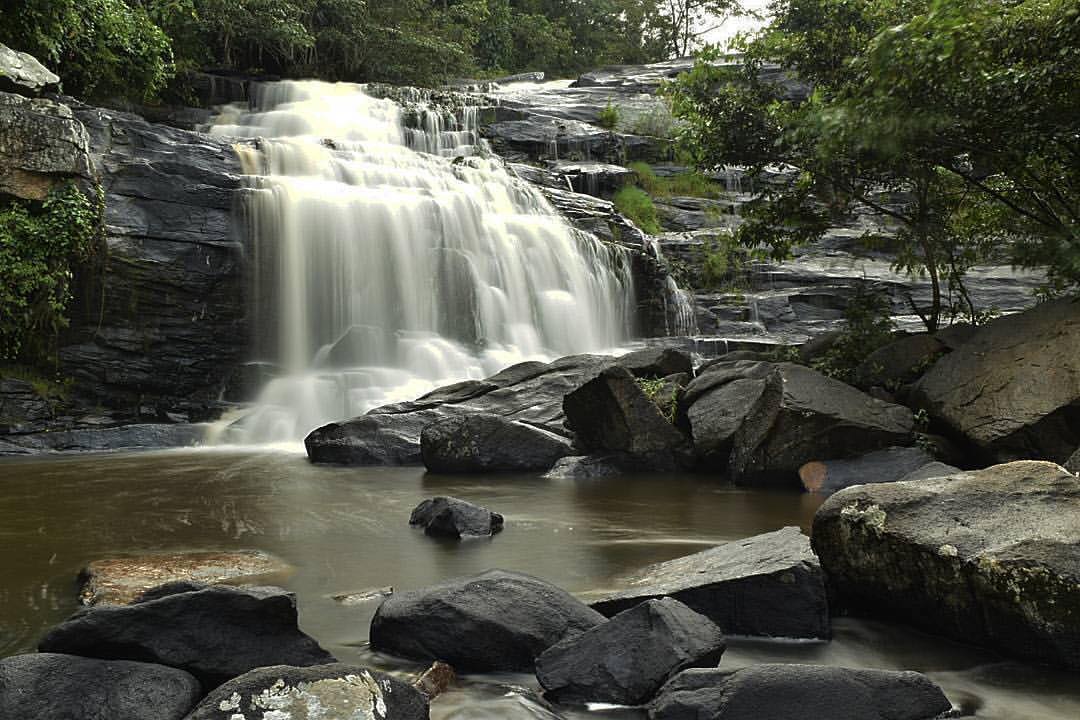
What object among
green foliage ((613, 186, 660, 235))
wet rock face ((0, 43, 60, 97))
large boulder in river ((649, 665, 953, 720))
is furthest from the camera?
green foliage ((613, 186, 660, 235))

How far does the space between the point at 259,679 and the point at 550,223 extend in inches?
670

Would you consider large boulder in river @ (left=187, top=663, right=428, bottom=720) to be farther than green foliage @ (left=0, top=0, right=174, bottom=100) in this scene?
No

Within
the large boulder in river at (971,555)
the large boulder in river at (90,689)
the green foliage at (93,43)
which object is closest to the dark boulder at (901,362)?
the large boulder in river at (971,555)

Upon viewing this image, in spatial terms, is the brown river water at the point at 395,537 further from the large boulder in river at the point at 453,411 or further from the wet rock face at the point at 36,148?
the wet rock face at the point at 36,148

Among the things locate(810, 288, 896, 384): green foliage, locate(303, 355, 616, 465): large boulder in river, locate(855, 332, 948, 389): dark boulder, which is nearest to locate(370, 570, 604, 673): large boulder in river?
locate(303, 355, 616, 465): large boulder in river

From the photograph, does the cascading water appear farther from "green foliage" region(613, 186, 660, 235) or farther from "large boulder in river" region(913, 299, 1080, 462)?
"large boulder in river" region(913, 299, 1080, 462)

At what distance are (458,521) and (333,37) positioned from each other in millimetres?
24928

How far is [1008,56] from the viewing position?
8.20m

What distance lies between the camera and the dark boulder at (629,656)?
3.24 metres

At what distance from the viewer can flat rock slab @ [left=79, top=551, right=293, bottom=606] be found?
4.49 m

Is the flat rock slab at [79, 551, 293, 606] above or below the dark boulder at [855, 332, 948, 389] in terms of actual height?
below

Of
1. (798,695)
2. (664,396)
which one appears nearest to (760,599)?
(798,695)

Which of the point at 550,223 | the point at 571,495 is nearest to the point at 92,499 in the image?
the point at 571,495

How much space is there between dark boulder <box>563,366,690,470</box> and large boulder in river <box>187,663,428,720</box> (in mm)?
6752
